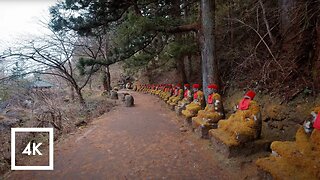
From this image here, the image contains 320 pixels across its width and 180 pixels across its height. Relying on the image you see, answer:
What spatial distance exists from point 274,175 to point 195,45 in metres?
7.07

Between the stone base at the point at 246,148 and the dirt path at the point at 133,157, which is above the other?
the stone base at the point at 246,148

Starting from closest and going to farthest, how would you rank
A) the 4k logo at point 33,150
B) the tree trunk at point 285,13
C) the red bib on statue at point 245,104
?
the red bib on statue at point 245,104
the 4k logo at point 33,150
the tree trunk at point 285,13

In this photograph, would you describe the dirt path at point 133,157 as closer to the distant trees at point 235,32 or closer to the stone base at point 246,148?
the stone base at point 246,148

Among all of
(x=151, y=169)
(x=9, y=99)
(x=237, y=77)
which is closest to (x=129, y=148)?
(x=151, y=169)

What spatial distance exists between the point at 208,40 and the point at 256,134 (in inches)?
139

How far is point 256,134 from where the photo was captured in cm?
376

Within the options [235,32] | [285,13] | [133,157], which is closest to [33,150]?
[133,157]

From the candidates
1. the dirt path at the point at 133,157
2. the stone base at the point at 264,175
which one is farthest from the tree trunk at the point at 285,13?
the stone base at the point at 264,175

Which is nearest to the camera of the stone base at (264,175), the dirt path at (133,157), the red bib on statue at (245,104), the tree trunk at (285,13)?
the stone base at (264,175)

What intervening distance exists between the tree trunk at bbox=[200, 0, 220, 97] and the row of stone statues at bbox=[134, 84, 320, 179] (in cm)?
77

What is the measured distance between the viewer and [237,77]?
8.22 meters

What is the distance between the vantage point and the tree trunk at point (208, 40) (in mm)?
6426

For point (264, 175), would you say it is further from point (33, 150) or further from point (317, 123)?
point (33, 150)

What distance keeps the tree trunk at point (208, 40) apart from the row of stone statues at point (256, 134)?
2.54ft
